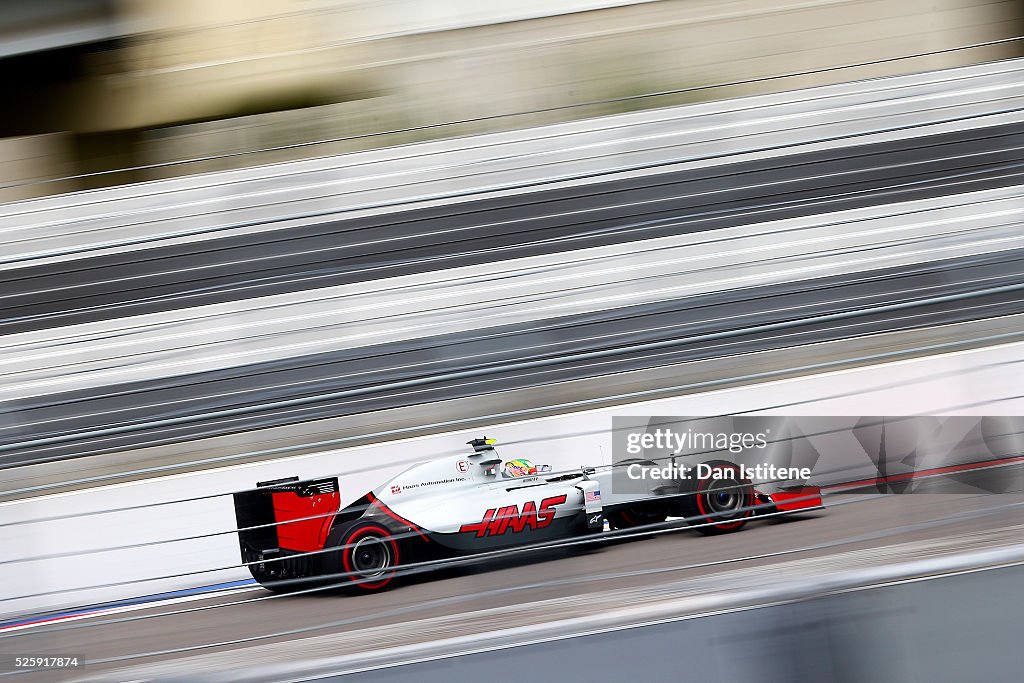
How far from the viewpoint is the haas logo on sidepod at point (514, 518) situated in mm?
1215

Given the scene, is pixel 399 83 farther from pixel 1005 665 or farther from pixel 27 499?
pixel 1005 665

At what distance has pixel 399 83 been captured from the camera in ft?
5.26

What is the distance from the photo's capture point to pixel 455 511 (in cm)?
121

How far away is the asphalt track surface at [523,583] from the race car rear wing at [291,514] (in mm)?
73

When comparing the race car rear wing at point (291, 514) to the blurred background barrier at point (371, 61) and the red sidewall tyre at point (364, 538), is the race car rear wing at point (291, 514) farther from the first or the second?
the blurred background barrier at point (371, 61)

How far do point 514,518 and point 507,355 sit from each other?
0.29 metres

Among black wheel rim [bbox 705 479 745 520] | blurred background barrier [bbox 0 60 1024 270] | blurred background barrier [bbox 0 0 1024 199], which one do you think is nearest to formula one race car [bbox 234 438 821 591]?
black wheel rim [bbox 705 479 745 520]

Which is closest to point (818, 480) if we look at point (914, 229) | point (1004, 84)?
point (914, 229)

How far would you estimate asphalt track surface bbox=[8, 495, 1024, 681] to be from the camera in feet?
3.38

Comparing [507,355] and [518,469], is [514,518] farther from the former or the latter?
[507,355]

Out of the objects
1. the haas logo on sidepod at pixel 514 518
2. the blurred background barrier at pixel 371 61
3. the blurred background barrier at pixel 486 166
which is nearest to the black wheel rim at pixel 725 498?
the haas logo on sidepod at pixel 514 518

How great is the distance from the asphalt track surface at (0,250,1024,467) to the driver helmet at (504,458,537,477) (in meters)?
0.14

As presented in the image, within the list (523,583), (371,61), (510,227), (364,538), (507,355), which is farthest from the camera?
(371,61)

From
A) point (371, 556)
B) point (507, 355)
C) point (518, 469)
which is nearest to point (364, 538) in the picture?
point (371, 556)
